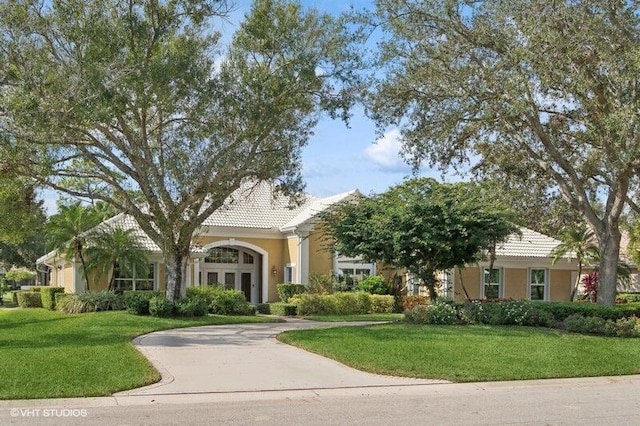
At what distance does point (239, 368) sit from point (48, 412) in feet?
14.2

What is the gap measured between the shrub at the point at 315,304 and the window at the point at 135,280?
727cm

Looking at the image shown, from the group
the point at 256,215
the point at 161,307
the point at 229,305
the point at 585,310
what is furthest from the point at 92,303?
the point at 585,310

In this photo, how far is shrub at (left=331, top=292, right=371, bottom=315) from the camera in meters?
28.5

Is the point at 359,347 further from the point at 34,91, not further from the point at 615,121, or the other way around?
the point at 34,91

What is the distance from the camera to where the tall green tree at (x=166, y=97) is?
64.7ft

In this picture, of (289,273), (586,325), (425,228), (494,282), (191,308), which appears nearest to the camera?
(586,325)

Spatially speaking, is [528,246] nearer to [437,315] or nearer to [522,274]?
[522,274]

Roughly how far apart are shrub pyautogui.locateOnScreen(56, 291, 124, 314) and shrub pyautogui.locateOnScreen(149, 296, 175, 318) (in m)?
3.47

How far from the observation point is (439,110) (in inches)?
840

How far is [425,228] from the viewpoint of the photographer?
2069cm

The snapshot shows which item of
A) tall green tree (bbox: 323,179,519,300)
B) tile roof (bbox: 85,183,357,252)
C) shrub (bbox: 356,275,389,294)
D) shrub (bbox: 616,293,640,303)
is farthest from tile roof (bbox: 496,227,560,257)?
tall green tree (bbox: 323,179,519,300)

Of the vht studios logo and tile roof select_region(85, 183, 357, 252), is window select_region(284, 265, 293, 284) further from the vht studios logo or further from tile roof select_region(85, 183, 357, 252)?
the vht studios logo

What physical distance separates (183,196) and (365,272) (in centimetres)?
1370

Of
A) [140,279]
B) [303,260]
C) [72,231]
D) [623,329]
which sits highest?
[72,231]
